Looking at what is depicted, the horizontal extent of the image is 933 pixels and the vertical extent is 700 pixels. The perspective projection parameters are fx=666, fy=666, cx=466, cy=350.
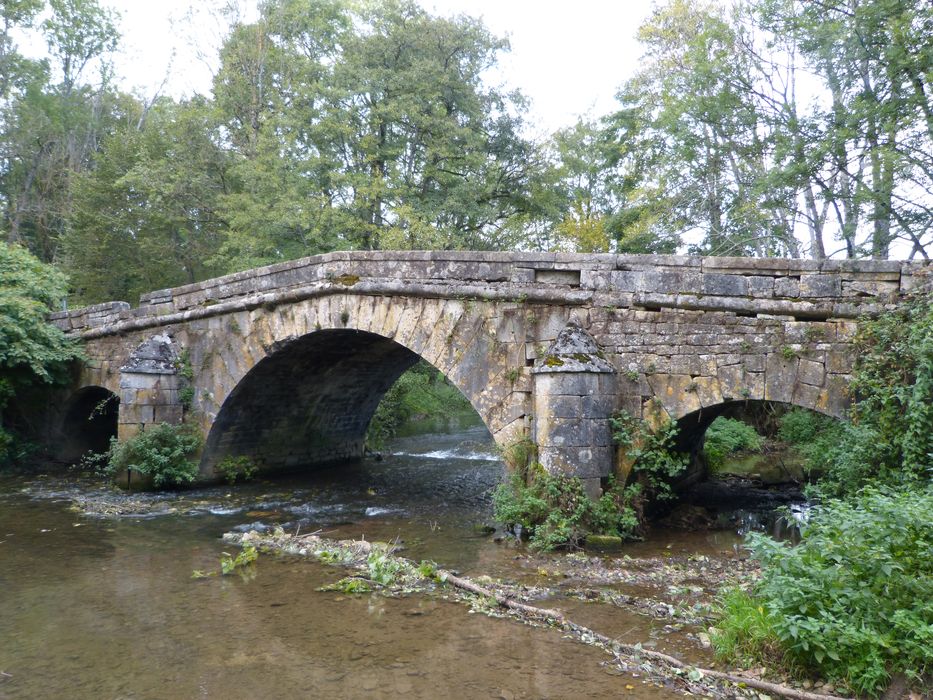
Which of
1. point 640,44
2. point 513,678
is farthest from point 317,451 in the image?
point 640,44

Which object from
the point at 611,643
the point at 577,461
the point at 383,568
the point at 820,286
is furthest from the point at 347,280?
the point at 611,643

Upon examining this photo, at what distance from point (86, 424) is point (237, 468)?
15.9ft

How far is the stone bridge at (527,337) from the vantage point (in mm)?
6074

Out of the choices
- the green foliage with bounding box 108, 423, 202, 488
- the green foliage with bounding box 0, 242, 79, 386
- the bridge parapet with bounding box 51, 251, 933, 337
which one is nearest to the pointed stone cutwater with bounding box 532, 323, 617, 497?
the bridge parapet with bounding box 51, 251, 933, 337

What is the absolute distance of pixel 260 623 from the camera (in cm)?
462

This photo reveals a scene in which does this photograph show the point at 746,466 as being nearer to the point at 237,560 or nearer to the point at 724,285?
the point at 724,285

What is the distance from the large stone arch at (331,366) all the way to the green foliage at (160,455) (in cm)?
33

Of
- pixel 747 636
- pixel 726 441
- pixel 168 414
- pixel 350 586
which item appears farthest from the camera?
pixel 726 441

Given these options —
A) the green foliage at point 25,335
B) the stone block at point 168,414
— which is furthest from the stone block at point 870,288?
the green foliage at point 25,335

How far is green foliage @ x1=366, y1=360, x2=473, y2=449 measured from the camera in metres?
16.1

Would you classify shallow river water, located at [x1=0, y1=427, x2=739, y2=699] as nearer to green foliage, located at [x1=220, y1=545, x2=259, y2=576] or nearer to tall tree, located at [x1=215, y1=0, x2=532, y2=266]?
→ green foliage, located at [x1=220, y1=545, x2=259, y2=576]

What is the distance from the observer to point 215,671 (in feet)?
12.7

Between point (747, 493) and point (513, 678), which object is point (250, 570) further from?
point (747, 493)

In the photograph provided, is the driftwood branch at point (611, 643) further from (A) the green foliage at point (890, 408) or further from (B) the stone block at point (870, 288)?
(B) the stone block at point (870, 288)
